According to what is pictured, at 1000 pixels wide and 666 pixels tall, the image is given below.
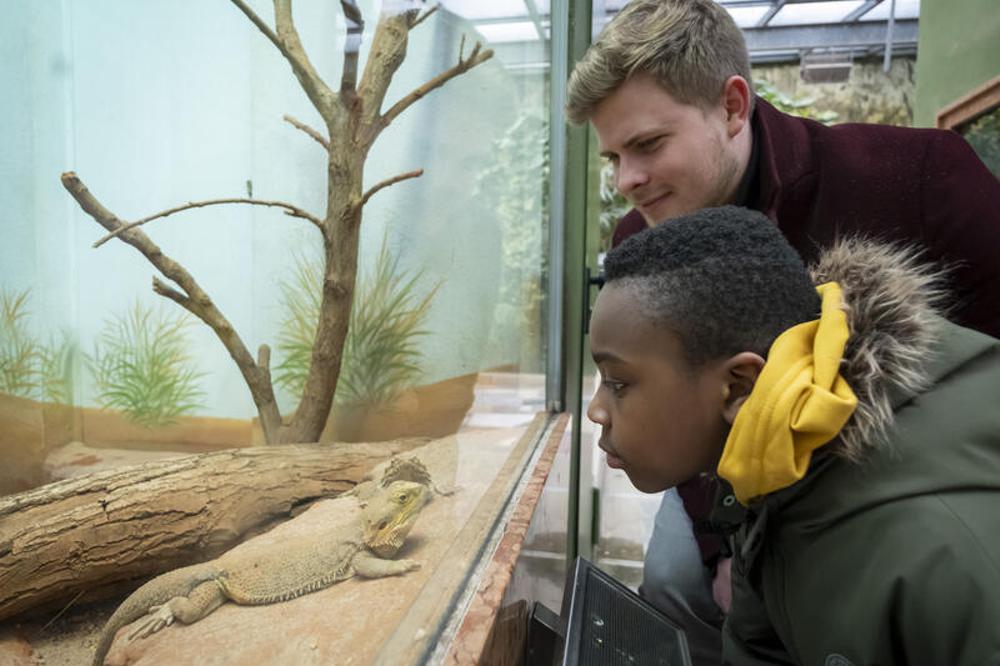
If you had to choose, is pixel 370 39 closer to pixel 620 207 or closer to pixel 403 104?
pixel 403 104

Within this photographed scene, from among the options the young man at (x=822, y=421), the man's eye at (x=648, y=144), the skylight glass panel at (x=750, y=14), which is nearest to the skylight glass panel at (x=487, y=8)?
the man's eye at (x=648, y=144)

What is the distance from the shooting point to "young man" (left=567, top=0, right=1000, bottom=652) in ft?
4.11

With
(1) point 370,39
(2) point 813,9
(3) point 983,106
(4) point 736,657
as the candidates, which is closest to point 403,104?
(1) point 370,39

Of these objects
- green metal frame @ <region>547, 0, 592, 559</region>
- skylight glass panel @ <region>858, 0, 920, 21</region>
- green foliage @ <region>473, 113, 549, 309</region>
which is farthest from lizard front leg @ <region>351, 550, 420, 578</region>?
skylight glass panel @ <region>858, 0, 920, 21</region>

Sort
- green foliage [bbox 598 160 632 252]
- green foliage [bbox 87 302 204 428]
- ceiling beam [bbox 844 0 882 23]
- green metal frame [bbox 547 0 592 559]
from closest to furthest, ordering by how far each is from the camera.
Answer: green foliage [bbox 87 302 204 428] < green metal frame [bbox 547 0 592 559] < ceiling beam [bbox 844 0 882 23] < green foliage [bbox 598 160 632 252]

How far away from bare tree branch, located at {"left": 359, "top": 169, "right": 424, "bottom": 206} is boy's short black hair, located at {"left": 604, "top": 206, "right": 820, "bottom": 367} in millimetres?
502

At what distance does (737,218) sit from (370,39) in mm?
670

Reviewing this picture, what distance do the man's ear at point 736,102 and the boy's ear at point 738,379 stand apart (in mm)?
618

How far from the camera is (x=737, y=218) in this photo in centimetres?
92

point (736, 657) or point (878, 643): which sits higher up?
point (878, 643)

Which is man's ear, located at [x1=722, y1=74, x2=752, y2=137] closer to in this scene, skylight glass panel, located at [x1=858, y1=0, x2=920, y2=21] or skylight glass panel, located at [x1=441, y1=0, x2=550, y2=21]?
skylight glass panel, located at [x1=441, y1=0, x2=550, y2=21]

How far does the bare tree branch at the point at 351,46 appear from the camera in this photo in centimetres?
106

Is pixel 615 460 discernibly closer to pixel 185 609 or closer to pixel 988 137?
pixel 185 609

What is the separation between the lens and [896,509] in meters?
0.72
